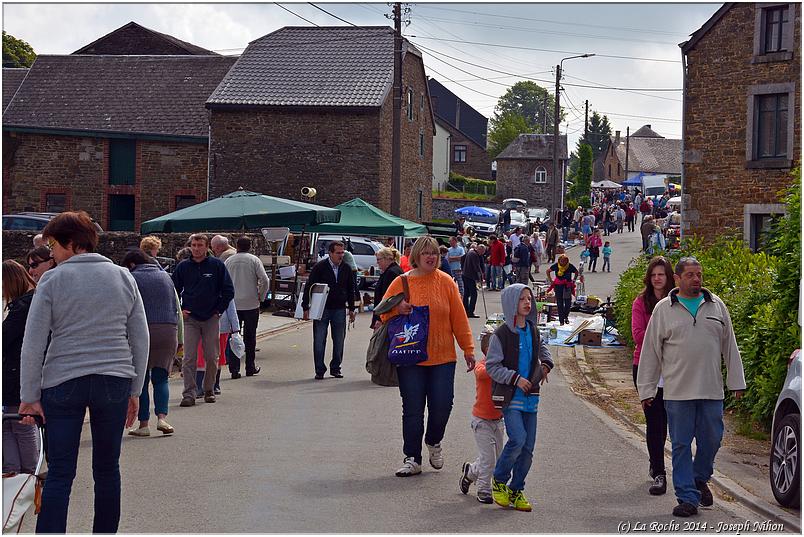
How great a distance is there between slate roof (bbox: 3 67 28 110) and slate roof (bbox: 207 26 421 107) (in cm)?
1056

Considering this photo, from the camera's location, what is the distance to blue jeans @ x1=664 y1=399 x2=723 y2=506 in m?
7.34

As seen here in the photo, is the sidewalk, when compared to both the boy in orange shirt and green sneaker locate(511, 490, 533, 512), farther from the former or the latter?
the boy in orange shirt

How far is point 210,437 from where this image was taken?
9883 mm

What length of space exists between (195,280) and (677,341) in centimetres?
571

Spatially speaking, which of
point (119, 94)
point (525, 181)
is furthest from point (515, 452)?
point (525, 181)

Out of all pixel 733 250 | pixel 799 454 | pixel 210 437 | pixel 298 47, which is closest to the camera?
pixel 799 454

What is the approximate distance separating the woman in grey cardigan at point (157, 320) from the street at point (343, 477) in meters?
0.36

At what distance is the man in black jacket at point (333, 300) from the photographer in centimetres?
1440

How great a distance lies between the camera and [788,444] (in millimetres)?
7645

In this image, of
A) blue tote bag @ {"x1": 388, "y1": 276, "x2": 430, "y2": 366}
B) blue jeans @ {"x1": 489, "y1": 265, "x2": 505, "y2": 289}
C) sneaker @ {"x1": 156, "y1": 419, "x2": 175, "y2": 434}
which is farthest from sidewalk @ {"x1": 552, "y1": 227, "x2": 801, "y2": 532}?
blue jeans @ {"x1": 489, "y1": 265, "x2": 505, "y2": 289}

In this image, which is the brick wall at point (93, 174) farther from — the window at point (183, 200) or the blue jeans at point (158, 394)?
the blue jeans at point (158, 394)

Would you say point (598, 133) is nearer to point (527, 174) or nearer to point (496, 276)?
point (527, 174)

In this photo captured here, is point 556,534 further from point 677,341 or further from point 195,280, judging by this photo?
point 195,280

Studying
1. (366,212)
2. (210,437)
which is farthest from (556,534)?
(366,212)
